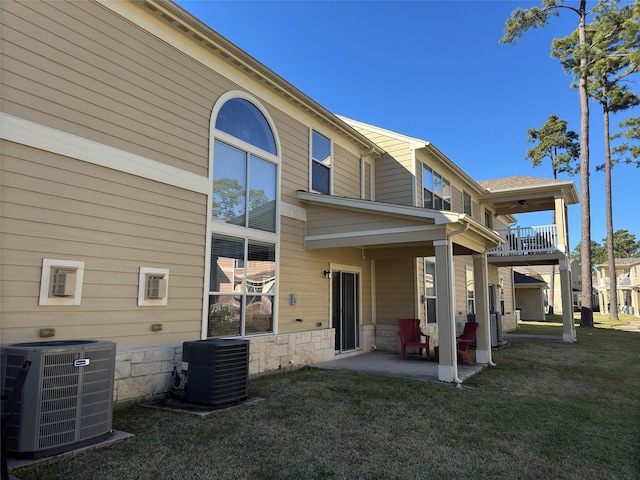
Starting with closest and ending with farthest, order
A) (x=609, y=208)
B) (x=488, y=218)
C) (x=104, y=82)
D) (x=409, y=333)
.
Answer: (x=104, y=82) < (x=409, y=333) < (x=488, y=218) < (x=609, y=208)

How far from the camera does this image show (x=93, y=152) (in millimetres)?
4785

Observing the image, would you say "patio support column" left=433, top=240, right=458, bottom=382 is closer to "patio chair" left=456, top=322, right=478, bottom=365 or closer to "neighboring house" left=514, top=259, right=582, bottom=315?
"patio chair" left=456, top=322, right=478, bottom=365

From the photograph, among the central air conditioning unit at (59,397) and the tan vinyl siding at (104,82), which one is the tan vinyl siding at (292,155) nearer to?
the tan vinyl siding at (104,82)

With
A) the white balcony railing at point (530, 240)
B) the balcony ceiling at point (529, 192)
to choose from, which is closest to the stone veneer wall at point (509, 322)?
the white balcony railing at point (530, 240)

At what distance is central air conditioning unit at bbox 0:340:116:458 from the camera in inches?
128

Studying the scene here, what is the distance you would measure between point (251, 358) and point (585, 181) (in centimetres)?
1831

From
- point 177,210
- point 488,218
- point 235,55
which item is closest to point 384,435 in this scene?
point 177,210

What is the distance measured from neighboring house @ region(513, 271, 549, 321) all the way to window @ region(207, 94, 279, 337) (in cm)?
2425

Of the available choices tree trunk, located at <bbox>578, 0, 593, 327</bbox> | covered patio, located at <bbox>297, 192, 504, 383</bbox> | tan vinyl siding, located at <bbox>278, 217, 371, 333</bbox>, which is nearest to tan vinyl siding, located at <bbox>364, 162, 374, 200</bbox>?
covered patio, located at <bbox>297, 192, 504, 383</bbox>

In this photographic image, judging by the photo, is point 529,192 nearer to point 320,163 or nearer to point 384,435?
point 320,163

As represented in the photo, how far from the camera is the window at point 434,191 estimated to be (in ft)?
38.4

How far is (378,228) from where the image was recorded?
752 cm

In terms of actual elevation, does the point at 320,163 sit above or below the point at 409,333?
above

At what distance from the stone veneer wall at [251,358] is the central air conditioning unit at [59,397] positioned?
3.85 ft
